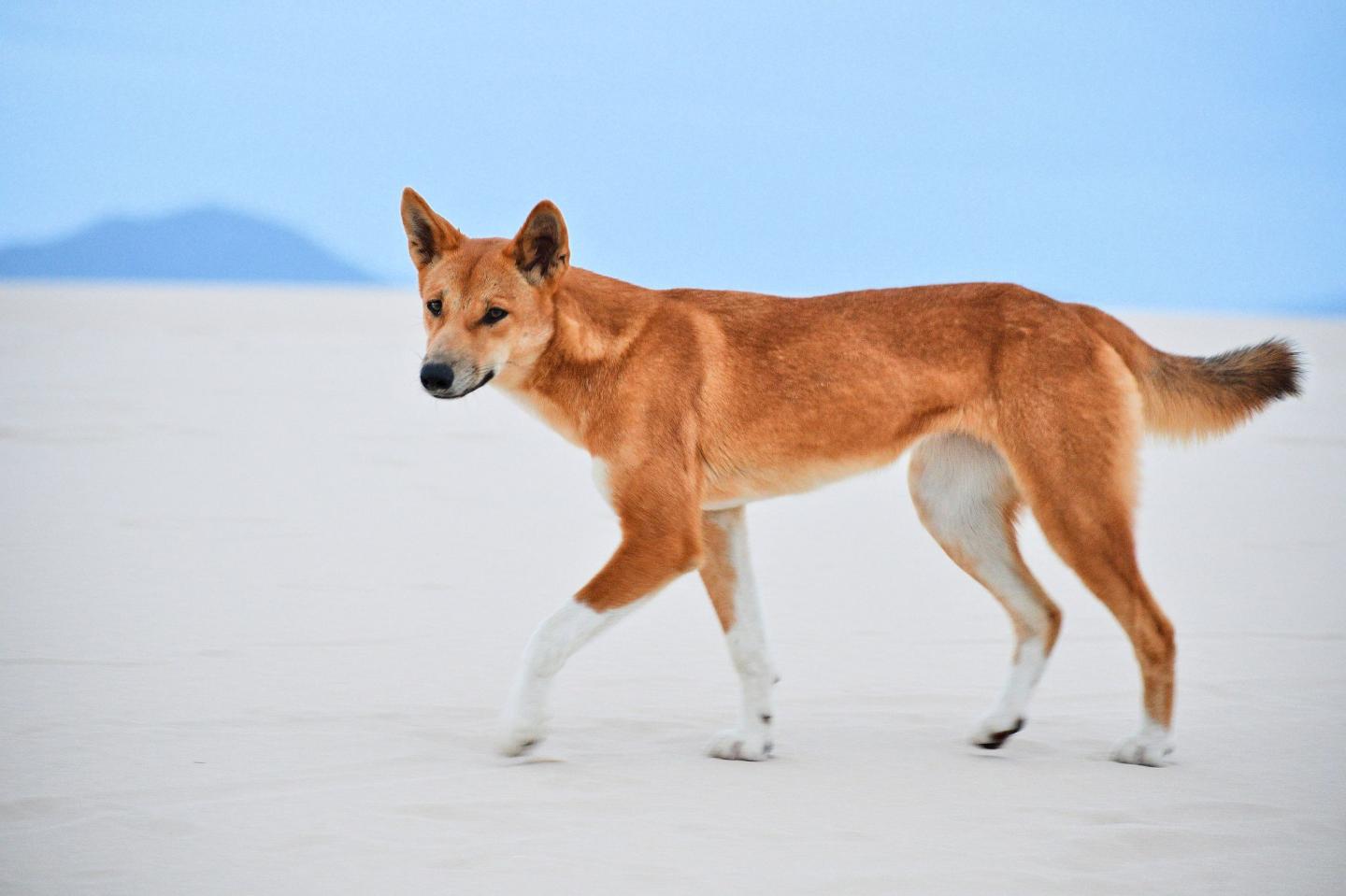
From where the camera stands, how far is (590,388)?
5.82 m

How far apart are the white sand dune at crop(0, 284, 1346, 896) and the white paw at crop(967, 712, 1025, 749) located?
117mm

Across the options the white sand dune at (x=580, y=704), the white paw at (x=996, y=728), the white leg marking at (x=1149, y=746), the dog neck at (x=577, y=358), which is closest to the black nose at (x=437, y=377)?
the dog neck at (x=577, y=358)

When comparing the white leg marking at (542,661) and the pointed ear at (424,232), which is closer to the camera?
the white leg marking at (542,661)

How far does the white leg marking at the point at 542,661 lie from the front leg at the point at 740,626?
1.75ft

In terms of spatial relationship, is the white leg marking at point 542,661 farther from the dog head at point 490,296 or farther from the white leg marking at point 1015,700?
the white leg marking at point 1015,700

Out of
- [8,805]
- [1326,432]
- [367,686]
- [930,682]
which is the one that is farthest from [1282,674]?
[1326,432]

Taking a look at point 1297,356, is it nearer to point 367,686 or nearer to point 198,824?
point 367,686

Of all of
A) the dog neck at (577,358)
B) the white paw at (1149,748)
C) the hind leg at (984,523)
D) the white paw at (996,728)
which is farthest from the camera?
the hind leg at (984,523)

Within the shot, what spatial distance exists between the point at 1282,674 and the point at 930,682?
1.70 meters

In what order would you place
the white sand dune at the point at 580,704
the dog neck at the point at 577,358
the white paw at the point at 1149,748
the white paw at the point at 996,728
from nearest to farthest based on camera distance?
1. the white sand dune at the point at 580,704
2. the white paw at the point at 1149,748
3. the dog neck at the point at 577,358
4. the white paw at the point at 996,728

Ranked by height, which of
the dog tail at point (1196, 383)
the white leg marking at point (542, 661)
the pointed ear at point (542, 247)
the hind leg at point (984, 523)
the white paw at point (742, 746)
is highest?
the pointed ear at point (542, 247)

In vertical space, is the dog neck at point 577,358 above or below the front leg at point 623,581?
above

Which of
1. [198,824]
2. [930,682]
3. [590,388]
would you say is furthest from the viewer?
[930,682]

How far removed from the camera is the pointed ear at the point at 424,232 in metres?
5.87
